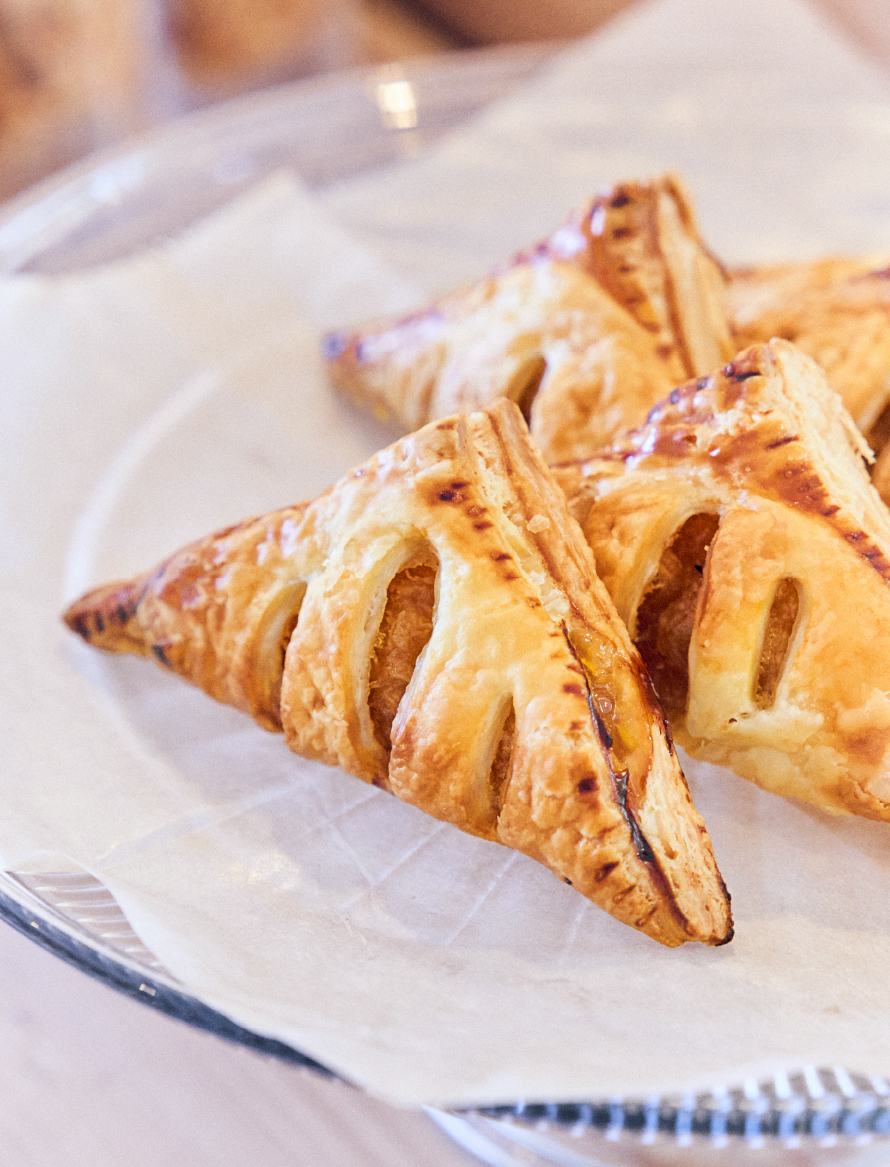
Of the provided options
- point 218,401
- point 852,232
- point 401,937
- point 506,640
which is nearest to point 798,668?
point 506,640

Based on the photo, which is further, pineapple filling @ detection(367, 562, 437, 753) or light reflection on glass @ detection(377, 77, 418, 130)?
light reflection on glass @ detection(377, 77, 418, 130)

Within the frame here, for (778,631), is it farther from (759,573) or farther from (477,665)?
(477,665)

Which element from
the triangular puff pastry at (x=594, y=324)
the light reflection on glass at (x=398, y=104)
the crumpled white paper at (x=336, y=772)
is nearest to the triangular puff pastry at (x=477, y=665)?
the crumpled white paper at (x=336, y=772)

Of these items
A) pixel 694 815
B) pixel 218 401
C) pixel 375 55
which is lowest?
pixel 694 815

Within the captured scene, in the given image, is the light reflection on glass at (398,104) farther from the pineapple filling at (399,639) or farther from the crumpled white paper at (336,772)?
the pineapple filling at (399,639)

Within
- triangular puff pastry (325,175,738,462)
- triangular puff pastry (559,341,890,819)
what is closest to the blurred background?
triangular puff pastry (325,175,738,462)

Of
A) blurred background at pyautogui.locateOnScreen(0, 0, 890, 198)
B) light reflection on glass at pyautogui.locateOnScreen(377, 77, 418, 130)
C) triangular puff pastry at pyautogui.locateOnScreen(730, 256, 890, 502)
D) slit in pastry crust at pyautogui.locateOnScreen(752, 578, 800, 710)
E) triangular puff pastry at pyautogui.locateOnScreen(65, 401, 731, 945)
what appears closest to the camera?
triangular puff pastry at pyautogui.locateOnScreen(65, 401, 731, 945)

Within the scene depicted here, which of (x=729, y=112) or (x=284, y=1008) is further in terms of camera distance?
(x=729, y=112)

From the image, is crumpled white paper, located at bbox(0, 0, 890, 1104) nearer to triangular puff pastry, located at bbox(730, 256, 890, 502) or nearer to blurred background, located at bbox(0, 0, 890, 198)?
triangular puff pastry, located at bbox(730, 256, 890, 502)

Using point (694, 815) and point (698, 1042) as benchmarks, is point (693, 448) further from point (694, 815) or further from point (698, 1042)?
point (698, 1042)
